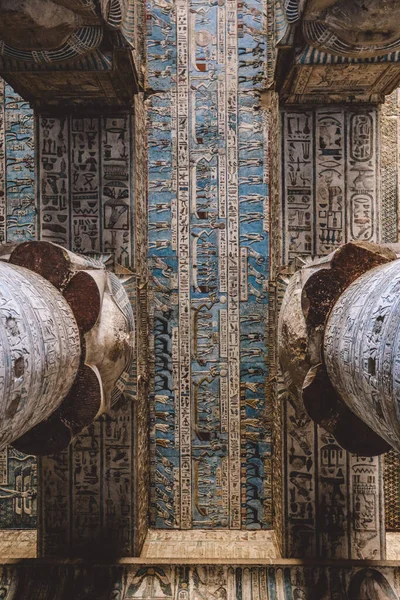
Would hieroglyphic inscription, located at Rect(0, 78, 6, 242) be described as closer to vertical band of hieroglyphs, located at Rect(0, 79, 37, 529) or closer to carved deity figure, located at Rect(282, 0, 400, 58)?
vertical band of hieroglyphs, located at Rect(0, 79, 37, 529)

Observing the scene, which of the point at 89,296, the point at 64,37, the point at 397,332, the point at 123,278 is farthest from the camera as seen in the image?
the point at 123,278

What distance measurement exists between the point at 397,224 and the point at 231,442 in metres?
2.83

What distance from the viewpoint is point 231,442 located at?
512cm

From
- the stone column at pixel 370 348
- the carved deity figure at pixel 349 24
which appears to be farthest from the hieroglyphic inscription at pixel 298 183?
the stone column at pixel 370 348

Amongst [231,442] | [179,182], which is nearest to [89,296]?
[179,182]

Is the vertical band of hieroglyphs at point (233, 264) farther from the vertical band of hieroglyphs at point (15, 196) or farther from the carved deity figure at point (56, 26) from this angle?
the vertical band of hieroglyphs at point (15, 196)

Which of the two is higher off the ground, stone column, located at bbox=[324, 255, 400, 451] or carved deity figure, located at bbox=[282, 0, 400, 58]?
carved deity figure, located at bbox=[282, 0, 400, 58]

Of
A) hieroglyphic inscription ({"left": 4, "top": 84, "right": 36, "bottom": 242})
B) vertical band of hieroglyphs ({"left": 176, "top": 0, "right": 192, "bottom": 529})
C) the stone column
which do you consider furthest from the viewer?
hieroglyphic inscription ({"left": 4, "top": 84, "right": 36, "bottom": 242})

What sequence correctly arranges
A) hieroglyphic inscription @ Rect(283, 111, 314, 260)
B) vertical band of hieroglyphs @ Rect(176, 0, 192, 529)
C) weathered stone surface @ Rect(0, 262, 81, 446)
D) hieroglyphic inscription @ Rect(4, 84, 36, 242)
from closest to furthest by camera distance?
weathered stone surface @ Rect(0, 262, 81, 446), hieroglyphic inscription @ Rect(283, 111, 314, 260), vertical band of hieroglyphs @ Rect(176, 0, 192, 529), hieroglyphic inscription @ Rect(4, 84, 36, 242)

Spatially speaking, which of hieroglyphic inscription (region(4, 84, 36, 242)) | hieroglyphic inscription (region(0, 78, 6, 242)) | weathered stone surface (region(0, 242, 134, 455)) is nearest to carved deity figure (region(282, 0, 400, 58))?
weathered stone surface (region(0, 242, 134, 455))

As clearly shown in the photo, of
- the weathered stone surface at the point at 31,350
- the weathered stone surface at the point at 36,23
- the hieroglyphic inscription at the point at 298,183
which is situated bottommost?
the weathered stone surface at the point at 31,350

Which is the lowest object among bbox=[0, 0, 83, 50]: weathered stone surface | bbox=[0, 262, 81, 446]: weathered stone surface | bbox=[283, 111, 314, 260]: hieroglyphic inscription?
bbox=[0, 262, 81, 446]: weathered stone surface

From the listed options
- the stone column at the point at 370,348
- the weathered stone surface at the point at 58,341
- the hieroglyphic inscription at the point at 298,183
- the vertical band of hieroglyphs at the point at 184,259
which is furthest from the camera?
the vertical band of hieroglyphs at the point at 184,259

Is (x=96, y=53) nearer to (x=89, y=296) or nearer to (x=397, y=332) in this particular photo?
(x=89, y=296)
